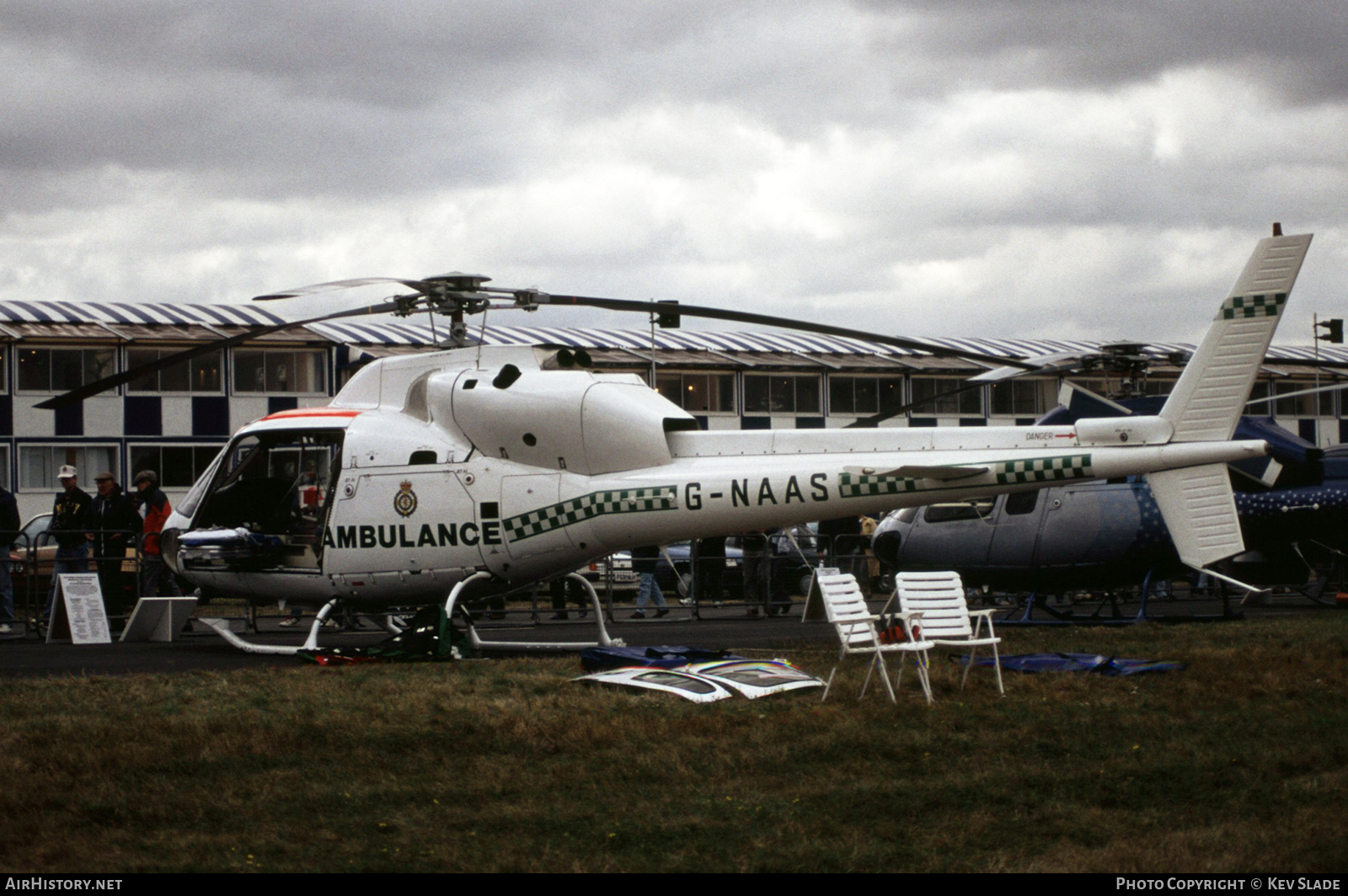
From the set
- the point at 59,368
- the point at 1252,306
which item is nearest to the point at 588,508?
the point at 1252,306

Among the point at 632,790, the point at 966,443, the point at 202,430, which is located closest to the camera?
the point at 632,790

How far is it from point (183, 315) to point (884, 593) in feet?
93.6

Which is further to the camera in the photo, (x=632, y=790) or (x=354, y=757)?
(x=354, y=757)

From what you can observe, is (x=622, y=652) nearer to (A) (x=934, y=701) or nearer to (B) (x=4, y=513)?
(A) (x=934, y=701)

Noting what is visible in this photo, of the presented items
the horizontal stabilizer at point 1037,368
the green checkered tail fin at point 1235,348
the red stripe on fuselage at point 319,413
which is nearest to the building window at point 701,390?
the horizontal stabilizer at point 1037,368

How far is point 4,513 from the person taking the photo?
16328mm

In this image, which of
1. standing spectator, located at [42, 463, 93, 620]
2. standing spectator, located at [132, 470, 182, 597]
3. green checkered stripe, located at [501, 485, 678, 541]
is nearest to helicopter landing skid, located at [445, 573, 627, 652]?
green checkered stripe, located at [501, 485, 678, 541]

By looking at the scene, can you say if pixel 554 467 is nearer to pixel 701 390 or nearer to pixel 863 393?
pixel 701 390

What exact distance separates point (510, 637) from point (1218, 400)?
795 centimetres

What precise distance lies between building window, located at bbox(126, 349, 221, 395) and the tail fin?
34679 millimetres

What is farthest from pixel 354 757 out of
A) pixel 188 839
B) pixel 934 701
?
pixel 934 701

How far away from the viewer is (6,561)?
15.8 metres

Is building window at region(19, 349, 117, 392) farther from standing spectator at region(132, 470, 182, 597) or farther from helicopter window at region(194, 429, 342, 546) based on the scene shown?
helicopter window at region(194, 429, 342, 546)

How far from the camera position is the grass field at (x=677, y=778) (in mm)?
5281
